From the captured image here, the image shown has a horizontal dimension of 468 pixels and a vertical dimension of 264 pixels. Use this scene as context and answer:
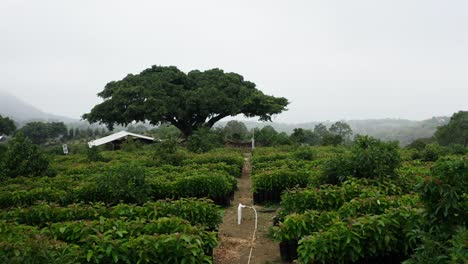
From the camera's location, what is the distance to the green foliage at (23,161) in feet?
39.8

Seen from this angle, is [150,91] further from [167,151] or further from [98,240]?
[98,240]

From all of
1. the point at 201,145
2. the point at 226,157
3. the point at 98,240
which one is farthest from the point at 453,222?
the point at 201,145

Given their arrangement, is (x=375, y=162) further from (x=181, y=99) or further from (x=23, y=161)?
(x=181, y=99)

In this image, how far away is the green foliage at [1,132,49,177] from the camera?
12139mm

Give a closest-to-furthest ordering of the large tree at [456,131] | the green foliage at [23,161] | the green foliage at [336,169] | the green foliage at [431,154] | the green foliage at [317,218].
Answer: the green foliage at [317,218] → the green foliage at [336,169] → the green foliage at [23,161] → the green foliage at [431,154] → the large tree at [456,131]

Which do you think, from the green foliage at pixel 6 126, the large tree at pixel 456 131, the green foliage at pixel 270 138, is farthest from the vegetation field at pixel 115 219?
the green foliage at pixel 6 126

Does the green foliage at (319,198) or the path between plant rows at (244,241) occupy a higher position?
the green foliage at (319,198)

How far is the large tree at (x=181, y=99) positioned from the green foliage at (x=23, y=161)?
16142mm

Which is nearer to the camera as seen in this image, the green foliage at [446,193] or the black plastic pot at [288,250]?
the green foliage at [446,193]

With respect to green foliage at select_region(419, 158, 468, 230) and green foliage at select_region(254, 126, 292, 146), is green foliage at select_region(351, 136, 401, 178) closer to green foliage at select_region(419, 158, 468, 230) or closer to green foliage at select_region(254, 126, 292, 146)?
green foliage at select_region(419, 158, 468, 230)

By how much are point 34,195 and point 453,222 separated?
8081mm

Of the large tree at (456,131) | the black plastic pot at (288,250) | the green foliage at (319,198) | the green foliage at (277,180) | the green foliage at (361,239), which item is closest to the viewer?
the green foliage at (361,239)

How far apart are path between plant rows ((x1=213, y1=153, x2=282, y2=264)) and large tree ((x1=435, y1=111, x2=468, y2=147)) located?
27.2m

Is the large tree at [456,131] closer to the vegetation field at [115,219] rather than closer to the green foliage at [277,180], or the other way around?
the green foliage at [277,180]
